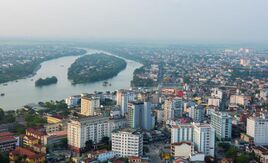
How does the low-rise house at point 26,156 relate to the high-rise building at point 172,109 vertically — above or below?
below

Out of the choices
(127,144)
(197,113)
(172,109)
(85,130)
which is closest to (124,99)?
(172,109)

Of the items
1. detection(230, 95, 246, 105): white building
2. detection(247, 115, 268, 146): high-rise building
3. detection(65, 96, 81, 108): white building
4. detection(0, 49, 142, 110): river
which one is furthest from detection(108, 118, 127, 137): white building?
detection(230, 95, 246, 105): white building

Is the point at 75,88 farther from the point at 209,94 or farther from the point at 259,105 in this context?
the point at 259,105

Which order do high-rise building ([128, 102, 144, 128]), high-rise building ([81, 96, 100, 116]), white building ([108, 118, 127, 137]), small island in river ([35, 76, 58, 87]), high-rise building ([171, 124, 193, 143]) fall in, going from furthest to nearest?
small island in river ([35, 76, 58, 87])
high-rise building ([81, 96, 100, 116])
high-rise building ([128, 102, 144, 128])
white building ([108, 118, 127, 137])
high-rise building ([171, 124, 193, 143])

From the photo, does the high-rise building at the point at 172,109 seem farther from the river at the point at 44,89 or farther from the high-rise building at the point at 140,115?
the river at the point at 44,89

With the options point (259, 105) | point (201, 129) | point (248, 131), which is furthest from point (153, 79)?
point (201, 129)

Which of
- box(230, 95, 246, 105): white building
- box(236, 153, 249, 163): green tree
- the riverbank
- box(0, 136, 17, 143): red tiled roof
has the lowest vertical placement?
box(236, 153, 249, 163): green tree

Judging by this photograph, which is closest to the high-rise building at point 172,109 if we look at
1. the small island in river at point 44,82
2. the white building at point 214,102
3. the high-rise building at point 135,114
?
the high-rise building at point 135,114

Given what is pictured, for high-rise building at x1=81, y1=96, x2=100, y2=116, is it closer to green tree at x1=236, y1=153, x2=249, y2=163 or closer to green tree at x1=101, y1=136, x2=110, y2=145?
green tree at x1=101, y1=136, x2=110, y2=145
